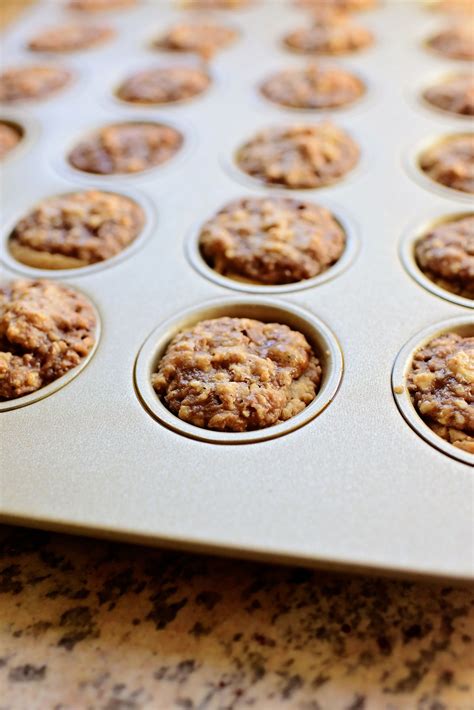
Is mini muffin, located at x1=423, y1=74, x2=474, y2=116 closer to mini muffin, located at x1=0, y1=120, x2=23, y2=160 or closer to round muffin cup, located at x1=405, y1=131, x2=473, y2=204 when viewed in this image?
round muffin cup, located at x1=405, y1=131, x2=473, y2=204

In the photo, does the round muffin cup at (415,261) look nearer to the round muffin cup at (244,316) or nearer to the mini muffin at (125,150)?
the round muffin cup at (244,316)

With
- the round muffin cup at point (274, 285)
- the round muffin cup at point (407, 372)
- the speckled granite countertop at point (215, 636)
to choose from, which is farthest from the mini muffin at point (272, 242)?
the speckled granite countertop at point (215, 636)

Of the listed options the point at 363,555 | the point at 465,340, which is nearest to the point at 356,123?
the point at 465,340

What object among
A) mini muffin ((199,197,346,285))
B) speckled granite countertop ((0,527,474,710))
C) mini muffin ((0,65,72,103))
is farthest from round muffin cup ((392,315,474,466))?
mini muffin ((0,65,72,103))

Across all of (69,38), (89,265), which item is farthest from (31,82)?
(89,265)

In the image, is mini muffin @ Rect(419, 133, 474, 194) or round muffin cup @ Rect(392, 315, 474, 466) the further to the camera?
mini muffin @ Rect(419, 133, 474, 194)

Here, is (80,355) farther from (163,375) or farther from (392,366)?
(392,366)

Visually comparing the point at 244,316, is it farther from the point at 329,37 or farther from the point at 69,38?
the point at 69,38
